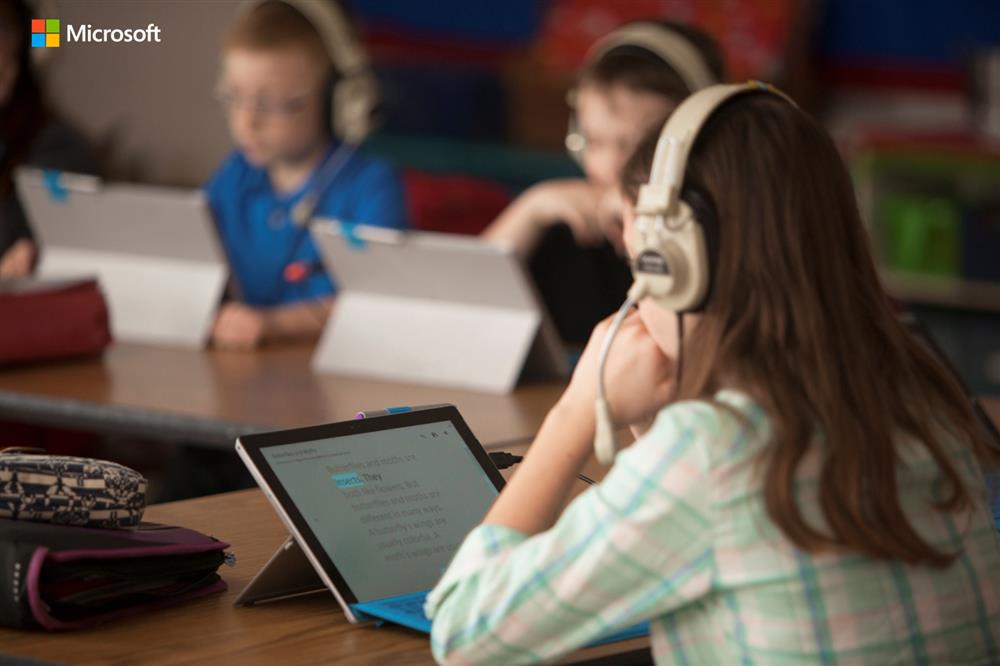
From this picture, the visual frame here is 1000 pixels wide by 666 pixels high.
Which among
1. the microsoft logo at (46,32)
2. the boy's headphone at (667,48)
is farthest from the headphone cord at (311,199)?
the microsoft logo at (46,32)

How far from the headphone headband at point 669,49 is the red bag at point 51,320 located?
2.73ft

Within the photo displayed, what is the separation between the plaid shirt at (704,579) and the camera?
1.00m

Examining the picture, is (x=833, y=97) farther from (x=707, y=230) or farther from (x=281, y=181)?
(x=707, y=230)

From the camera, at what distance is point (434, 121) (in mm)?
6109

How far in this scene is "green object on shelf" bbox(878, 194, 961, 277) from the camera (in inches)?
217

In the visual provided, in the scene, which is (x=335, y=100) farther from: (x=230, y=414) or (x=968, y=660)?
(x=968, y=660)

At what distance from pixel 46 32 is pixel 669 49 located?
870 mm

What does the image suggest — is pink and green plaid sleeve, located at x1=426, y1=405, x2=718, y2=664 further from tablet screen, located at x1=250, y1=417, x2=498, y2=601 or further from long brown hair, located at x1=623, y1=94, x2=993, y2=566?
tablet screen, located at x1=250, y1=417, x2=498, y2=601

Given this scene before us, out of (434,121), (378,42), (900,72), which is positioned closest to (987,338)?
(900,72)

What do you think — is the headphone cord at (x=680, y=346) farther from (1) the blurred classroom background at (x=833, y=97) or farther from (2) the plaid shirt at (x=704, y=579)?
(1) the blurred classroom background at (x=833, y=97)

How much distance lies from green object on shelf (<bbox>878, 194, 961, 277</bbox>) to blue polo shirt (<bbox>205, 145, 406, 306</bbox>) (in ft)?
10.3

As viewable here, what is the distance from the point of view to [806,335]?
103cm

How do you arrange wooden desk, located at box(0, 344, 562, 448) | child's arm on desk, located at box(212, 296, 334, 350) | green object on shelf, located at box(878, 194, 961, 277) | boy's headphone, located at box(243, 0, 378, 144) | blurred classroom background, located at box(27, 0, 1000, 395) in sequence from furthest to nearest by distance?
green object on shelf, located at box(878, 194, 961, 277) → blurred classroom background, located at box(27, 0, 1000, 395) → boy's headphone, located at box(243, 0, 378, 144) → child's arm on desk, located at box(212, 296, 334, 350) → wooden desk, located at box(0, 344, 562, 448)

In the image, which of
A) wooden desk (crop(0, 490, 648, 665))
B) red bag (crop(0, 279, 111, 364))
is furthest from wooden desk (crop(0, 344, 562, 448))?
wooden desk (crop(0, 490, 648, 665))
